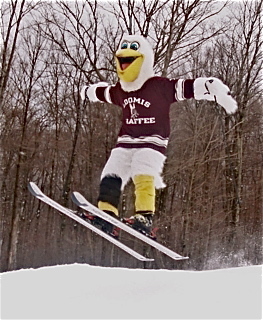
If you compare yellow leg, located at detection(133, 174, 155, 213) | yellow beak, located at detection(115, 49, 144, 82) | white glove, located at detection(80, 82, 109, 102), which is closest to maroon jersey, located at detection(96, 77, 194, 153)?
yellow beak, located at detection(115, 49, 144, 82)

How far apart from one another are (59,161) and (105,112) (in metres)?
1.33

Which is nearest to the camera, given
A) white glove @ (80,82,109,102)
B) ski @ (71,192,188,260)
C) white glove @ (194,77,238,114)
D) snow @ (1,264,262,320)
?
snow @ (1,264,262,320)

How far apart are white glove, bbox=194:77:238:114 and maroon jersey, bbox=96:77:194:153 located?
14 centimetres

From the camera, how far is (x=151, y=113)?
A: 13.0 ft

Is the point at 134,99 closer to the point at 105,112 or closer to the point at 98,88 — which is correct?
the point at 98,88

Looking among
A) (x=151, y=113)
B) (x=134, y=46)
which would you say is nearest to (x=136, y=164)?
(x=151, y=113)

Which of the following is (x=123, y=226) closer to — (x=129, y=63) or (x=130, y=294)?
(x=130, y=294)

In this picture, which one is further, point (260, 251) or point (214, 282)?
point (260, 251)

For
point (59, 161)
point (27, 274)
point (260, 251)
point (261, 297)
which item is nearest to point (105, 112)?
→ point (59, 161)

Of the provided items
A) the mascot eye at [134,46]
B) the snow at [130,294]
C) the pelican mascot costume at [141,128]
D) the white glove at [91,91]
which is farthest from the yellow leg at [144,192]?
the mascot eye at [134,46]

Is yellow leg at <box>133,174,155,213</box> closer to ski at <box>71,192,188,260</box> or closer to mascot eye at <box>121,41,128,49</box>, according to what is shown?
ski at <box>71,192,188,260</box>

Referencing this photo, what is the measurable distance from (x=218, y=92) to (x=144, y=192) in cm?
98

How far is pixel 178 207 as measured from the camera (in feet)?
30.9

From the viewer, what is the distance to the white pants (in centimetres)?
388
